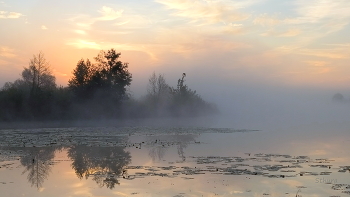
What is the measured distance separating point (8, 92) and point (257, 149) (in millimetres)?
42775

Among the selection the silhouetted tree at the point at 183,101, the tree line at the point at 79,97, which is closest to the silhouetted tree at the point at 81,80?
the tree line at the point at 79,97

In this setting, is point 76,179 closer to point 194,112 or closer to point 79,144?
point 79,144

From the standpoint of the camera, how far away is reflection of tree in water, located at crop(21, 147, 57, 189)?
15.3 meters

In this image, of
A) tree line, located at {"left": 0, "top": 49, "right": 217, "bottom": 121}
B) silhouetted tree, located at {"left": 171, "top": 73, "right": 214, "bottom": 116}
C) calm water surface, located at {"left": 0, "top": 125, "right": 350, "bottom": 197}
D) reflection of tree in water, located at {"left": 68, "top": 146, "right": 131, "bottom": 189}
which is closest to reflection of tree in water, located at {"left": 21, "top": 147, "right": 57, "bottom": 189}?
calm water surface, located at {"left": 0, "top": 125, "right": 350, "bottom": 197}

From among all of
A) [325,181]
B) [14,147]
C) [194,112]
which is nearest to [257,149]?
[325,181]

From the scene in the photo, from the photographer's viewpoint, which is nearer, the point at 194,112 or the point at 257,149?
the point at 257,149

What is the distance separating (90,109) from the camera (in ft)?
226

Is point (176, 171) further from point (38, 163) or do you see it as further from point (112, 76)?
point (112, 76)

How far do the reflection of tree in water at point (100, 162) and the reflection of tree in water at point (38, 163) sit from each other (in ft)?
3.77

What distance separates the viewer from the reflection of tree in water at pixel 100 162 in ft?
50.8

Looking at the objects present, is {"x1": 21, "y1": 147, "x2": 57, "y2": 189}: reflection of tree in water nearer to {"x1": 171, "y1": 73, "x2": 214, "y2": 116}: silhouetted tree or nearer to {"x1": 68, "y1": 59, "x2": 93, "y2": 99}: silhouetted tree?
{"x1": 68, "y1": 59, "x2": 93, "y2": 99}: silhouetted tree

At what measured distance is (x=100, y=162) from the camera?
19.7 meters

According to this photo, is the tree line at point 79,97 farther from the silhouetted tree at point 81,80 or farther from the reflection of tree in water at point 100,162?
the reflection of tree in water at point 100,162

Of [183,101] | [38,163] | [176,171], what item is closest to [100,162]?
[38,163]
